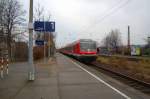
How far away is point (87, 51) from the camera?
36938 mm

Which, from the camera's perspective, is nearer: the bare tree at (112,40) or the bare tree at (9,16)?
the bare tree at (9,16)

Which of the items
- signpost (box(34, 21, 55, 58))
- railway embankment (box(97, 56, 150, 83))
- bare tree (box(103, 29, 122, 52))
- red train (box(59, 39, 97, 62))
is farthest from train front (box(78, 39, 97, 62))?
bare tree (box(103, 29, 122, 52))

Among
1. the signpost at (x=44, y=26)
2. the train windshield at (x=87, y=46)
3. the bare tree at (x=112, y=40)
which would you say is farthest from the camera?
the bare tree at (x=112, y=40)

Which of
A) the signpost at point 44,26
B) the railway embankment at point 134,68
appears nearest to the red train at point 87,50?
the railway embankment at point 134,68

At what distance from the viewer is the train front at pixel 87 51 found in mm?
36625

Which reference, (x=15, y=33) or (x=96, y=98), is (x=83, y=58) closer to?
(x=15, y=33)

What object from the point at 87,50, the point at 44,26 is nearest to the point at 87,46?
the point at 87,50

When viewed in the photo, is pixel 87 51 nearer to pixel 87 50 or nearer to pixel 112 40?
pixel 87 50

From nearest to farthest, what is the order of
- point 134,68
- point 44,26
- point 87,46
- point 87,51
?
point 44,26, point 134,68, point 87,51, point 87,46

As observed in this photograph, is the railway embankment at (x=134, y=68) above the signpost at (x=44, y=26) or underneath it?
underneath

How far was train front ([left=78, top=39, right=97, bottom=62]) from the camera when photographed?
36625 millimetres

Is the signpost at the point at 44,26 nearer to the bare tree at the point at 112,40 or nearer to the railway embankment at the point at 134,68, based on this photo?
the railway embankment at the point at 134,68

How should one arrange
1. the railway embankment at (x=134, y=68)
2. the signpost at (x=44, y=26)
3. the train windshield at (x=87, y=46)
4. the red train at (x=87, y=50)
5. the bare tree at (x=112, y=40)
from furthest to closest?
1. the bare tree at (x=112, y=40)
2. the train windshield at (x=87, y=46)
3. the red train at (x=87, y=50)
4. the railway embankment at (x=134, y=68)
5. the signpost at (x=44, y=26)

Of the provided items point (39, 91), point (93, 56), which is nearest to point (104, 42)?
point (93, 56)
